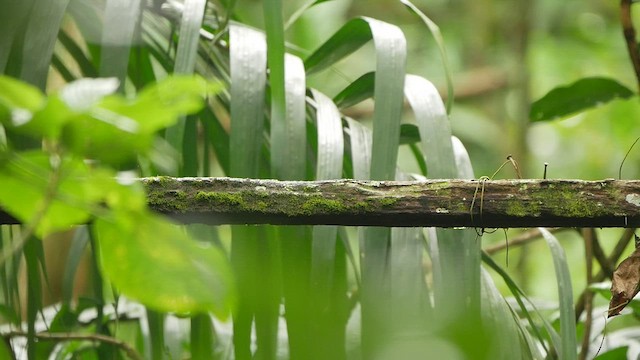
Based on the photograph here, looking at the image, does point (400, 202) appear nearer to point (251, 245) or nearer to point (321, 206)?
point (321, 206)

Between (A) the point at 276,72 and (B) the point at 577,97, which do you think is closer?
(A) the point at 276,72

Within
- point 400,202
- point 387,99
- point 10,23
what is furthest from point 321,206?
point 10,23

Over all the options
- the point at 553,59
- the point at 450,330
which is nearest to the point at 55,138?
the point at 450,330

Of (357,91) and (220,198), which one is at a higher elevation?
(357,91)

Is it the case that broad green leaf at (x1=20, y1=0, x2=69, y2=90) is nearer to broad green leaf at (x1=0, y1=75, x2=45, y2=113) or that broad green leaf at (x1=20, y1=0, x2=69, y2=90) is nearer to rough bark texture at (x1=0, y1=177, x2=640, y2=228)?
rough bark texture at (x1=0, y1=177, x2=640, y2=228)

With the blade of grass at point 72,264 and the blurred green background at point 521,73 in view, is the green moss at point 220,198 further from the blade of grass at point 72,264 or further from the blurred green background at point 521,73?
the blurred green background at point 521,73

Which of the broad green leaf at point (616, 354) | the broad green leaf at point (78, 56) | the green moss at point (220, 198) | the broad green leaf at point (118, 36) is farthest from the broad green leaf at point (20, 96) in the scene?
the broad green leaf at point (616, 354)
